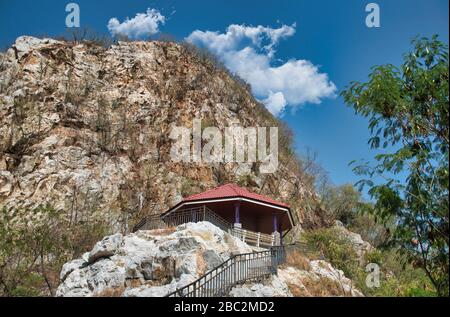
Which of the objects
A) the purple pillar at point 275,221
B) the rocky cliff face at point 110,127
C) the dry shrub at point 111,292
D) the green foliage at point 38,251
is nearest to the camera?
the dry shrub at point 111,292

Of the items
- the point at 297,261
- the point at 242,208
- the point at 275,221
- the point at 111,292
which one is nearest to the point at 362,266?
the point at 275,221

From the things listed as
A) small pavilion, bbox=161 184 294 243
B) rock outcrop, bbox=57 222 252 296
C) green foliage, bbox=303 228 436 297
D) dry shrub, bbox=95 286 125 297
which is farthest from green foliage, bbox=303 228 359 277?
dry shrub, bbox=95 286 125 297

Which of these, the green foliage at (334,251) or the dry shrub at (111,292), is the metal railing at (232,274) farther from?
the green foliage at (334,251)

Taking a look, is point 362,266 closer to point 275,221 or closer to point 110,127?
point 275,221

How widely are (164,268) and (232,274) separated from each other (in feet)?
8.25

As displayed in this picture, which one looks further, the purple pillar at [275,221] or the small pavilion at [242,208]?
the purple pillar at [275,221]

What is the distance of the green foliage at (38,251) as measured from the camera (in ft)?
59.7

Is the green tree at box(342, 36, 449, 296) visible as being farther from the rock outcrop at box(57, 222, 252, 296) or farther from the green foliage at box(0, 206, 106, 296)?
the green foliage at box(0, 206, 106, 296)

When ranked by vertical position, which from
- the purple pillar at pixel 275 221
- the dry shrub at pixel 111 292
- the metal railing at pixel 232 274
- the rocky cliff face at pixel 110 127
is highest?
the rocky cliff face at pixel 110 127

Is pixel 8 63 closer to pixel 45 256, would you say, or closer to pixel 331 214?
pixel 45 256

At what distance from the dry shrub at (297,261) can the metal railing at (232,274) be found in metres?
1.11

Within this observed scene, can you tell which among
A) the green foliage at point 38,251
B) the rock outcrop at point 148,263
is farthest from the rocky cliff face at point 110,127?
the rock outcrop at point 148,263

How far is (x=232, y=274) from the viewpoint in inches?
548
